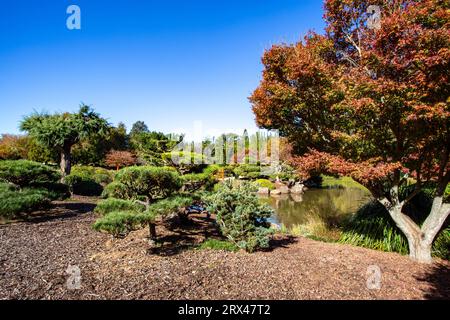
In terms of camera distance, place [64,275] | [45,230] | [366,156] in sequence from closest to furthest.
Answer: [64,275] → [366,156] → [45,230]

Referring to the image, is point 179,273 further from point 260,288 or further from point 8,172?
point 8,172

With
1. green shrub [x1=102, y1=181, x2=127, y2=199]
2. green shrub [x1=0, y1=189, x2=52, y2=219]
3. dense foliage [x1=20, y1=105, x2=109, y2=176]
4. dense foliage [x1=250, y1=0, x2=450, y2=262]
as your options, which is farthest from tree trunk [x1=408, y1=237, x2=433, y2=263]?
dense foliage [x1=20, y1=105, x2=109, y2=176]

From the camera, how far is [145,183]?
5.55 meters

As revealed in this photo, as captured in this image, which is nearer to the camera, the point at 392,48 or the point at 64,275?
the point at 64,275

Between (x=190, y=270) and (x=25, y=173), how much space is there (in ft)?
22.6

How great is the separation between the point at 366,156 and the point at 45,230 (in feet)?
25.3

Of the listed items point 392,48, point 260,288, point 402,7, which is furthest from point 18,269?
point 402,7

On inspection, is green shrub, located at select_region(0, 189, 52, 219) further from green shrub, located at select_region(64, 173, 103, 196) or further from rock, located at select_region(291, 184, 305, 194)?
rock, located at select_region(291, 184, 305, 194)

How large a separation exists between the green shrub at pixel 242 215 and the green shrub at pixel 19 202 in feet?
16.5

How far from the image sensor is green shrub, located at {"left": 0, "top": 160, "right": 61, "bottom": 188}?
7.57 meters

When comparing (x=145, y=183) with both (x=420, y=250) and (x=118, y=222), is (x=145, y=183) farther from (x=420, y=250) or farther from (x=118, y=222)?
(x=420, y=250)

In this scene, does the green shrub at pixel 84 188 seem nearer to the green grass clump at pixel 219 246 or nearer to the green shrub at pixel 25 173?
the green shrub at pixel 25 173

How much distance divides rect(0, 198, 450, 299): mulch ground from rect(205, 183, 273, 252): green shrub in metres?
0.29
